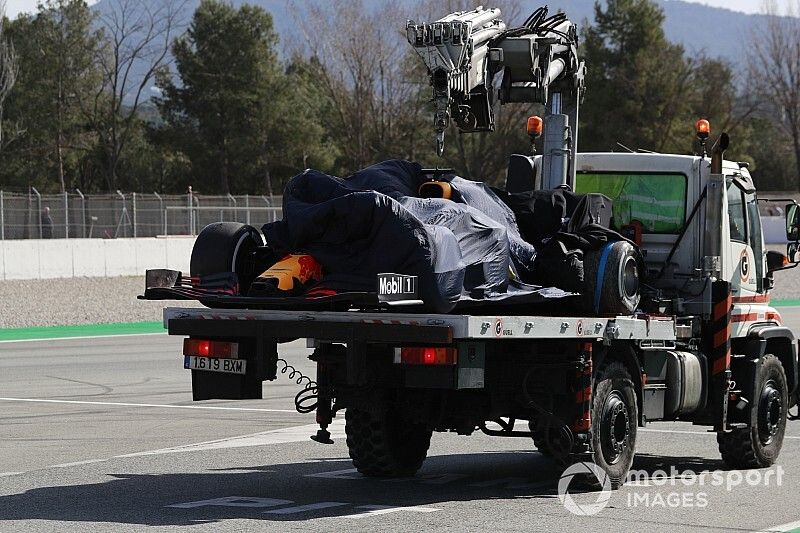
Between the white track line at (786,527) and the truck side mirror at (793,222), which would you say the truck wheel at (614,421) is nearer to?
the white track line at (786,527)

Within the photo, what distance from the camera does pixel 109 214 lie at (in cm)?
4497

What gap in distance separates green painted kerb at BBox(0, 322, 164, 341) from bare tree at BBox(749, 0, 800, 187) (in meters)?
65.3

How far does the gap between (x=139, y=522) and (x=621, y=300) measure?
3.63 m

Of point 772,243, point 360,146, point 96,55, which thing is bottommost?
point 772,243

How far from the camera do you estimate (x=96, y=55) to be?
73250mm

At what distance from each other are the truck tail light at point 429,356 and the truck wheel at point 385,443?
1658 mm

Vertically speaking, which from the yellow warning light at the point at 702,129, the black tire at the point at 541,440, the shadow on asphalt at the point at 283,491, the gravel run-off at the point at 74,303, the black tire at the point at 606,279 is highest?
the yellow warning light at the point at 702,129

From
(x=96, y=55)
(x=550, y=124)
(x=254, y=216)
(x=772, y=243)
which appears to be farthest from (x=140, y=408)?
(x=96, y=55)

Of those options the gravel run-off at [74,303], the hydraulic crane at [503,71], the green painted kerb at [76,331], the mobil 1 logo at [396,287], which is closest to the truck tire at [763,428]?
the hydraulic crane at [503,71]

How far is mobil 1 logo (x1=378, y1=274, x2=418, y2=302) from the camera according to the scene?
27.3 ft

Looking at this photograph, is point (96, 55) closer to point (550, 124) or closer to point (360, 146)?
point (360, 146)

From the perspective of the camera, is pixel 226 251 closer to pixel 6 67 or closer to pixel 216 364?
pixel 216 364

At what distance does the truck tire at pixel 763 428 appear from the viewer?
A: 440 inches

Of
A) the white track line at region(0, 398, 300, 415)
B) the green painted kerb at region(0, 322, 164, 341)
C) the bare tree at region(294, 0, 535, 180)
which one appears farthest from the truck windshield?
the bare tree at region(294, 0, 535, 180)
